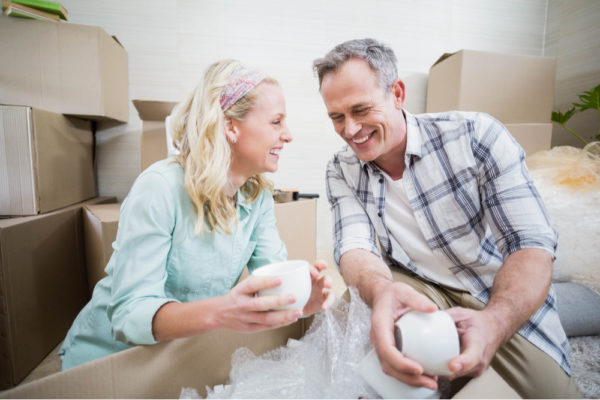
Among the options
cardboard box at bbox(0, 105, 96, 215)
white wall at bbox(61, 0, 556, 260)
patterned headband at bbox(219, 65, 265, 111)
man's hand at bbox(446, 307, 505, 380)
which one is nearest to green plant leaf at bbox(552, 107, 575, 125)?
white wall at bbox(61, 0, 556, 260)

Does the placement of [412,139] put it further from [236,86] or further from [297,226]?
[297,226]

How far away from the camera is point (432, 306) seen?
46 centimetres

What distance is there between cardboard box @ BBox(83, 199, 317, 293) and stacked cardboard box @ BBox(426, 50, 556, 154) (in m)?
1.04

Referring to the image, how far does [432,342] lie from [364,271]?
350 millimetres

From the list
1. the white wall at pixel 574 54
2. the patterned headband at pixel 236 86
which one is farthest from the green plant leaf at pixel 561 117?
the patterned headband at pixel 236 86

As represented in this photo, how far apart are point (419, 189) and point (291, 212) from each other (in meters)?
0.69

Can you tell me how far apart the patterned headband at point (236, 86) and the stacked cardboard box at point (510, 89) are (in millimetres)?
1345

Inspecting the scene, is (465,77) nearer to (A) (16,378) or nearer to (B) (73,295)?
(B) (73,295)

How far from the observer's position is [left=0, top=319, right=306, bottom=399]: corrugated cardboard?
1.37 ft

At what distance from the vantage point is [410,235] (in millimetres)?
969

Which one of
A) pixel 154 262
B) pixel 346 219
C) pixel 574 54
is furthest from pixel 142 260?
pixel 574 54

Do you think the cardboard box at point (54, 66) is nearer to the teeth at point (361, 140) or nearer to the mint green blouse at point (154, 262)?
the mint green blouse at point (154, 262)

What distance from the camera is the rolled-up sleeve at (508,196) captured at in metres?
0.77

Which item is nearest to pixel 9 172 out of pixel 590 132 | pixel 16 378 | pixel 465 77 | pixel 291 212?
pixel 16 378
